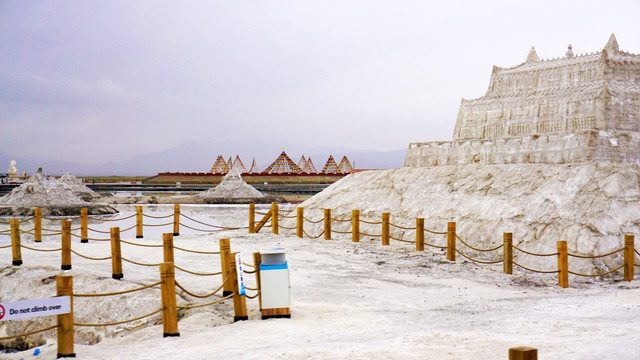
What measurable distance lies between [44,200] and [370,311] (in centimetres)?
3068

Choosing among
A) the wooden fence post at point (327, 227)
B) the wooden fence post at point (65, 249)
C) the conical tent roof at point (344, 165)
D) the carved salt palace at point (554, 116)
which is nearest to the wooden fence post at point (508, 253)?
the carved salt palace at point (554, 116)

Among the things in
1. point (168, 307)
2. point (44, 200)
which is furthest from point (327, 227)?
point (44, 200)

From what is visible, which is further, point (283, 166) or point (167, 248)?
point (283, 166)

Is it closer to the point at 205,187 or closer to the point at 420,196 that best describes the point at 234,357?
the point at 420,196

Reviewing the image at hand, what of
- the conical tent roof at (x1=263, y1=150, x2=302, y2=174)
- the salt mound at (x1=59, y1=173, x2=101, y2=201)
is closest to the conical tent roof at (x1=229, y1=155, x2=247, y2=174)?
the conical tent roof at (x1=263, y1=150, x2=302, y2=174)

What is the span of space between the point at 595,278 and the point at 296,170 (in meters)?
55.8

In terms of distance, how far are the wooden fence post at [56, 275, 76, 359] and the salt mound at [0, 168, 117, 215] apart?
1118 inches

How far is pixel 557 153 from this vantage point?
15.7m

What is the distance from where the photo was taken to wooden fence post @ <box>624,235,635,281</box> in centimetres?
1171

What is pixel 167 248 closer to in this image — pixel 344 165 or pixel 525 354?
pixel 525 354

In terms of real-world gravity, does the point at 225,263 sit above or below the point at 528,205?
below

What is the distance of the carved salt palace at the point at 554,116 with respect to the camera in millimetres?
15516

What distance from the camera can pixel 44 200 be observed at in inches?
→ 1332

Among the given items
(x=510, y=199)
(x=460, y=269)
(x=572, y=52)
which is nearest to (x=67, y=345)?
(x=460, y=269)
